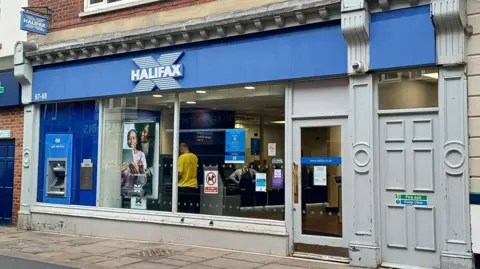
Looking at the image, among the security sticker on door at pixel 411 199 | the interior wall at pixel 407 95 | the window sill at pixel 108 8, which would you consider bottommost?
the security sticker on door at pixel 411 199

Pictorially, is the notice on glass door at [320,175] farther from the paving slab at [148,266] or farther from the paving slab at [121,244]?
the paving slab at [121,244]

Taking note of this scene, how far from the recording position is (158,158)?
1061cm

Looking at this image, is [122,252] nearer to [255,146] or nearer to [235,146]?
[235,146]

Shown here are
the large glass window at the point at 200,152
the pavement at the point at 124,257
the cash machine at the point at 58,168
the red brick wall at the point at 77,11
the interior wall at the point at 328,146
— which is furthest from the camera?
the cash machine at the point at 58,168

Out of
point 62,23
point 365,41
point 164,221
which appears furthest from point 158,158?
point 365,41

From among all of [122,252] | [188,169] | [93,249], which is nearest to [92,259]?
[122,252]

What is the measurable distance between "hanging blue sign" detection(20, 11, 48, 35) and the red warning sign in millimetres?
5497

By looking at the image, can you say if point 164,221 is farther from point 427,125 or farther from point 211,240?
point 427,125

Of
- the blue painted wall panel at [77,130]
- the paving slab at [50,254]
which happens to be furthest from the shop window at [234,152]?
the blue painted wall panel at [77,130]

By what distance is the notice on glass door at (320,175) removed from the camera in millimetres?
8430

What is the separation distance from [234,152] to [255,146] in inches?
18.4

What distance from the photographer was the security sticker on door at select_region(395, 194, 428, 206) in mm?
7384

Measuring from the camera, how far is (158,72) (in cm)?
1016

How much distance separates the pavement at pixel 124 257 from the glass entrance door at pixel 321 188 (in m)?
0.38
